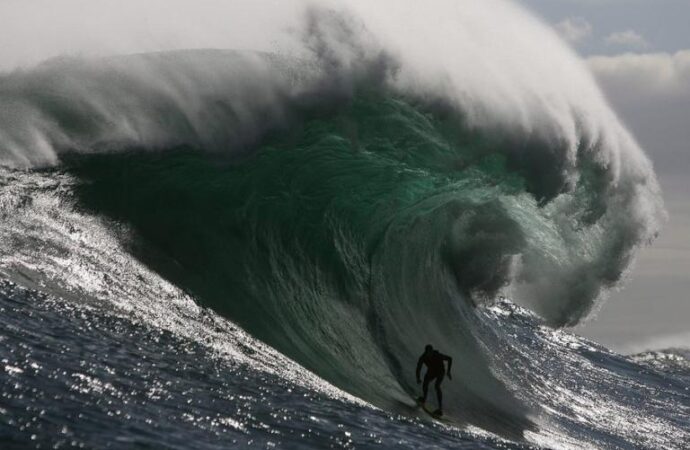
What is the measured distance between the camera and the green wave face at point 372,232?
43.6 feet

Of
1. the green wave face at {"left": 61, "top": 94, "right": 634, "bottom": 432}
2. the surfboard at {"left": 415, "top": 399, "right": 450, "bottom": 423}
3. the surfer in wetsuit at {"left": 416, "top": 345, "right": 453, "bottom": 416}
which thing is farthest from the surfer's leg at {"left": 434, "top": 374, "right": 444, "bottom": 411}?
the green wave face at {"left": 61, "top": 94, "right": 634, "bottom": 432}

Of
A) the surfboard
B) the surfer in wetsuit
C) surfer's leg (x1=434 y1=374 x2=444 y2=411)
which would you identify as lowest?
the surfboard

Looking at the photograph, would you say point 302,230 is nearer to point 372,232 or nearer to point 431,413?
point 372,232

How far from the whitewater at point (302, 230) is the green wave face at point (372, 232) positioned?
0.05 meters

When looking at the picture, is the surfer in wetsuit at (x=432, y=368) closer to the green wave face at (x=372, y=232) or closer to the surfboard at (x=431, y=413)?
the surfboard at (x=431, y=413)

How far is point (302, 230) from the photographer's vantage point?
15914 mm

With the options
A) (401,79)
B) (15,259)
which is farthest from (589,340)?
(15,259)

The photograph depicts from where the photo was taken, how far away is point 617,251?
2131 cm

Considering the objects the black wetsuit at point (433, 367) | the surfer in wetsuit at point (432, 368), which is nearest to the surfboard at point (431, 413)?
the surfer in wetsuit at point (432, 368)

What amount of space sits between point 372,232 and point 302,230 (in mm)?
2369

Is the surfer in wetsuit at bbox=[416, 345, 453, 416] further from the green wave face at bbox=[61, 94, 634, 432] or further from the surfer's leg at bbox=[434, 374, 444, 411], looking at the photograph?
the green wave face at bbox=[61, 94, 634, 432]

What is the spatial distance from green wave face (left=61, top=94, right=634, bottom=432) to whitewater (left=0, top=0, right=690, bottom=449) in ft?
0.16

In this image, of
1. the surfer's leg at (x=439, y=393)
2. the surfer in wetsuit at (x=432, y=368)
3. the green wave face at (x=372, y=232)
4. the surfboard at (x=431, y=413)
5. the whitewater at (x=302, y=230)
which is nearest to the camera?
the whitewater at (x=302, y=230)

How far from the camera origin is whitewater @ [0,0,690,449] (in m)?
9.27
